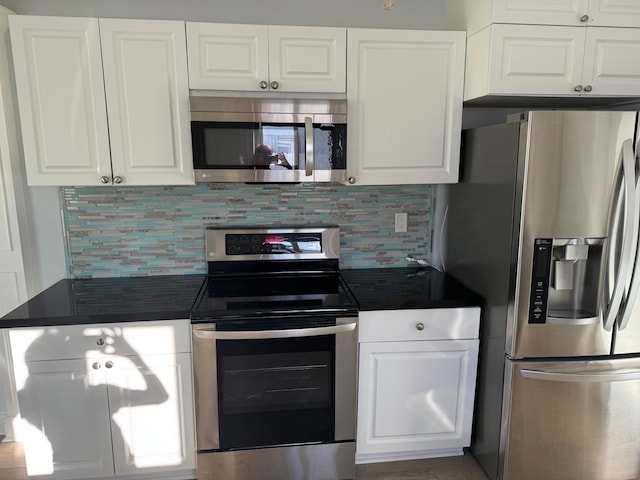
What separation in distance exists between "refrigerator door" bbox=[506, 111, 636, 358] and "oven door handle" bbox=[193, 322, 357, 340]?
78 centimetres

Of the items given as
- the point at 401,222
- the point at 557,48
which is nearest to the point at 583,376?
the point at 401,222

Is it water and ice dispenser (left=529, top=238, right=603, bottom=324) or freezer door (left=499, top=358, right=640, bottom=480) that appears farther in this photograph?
freezer door (left=499, top=358, right=640, bottom=480)

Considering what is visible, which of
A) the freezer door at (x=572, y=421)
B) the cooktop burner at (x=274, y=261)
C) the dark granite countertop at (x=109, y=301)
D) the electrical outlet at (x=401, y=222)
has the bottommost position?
the freezer door at (x=572, y=421)

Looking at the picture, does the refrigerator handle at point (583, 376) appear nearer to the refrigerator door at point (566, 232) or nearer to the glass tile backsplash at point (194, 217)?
the refrigerator door at point (566, 232)

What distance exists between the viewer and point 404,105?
2025mm

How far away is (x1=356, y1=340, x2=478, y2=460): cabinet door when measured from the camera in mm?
1945

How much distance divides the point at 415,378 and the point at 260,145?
1306 millimetres

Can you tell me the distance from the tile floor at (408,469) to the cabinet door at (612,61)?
190 cm

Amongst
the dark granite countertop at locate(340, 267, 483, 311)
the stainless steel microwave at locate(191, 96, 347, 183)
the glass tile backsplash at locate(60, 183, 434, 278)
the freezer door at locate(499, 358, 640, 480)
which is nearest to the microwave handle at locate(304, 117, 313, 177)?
the stainless steel microwave at locate(191, 96, 347, 183)

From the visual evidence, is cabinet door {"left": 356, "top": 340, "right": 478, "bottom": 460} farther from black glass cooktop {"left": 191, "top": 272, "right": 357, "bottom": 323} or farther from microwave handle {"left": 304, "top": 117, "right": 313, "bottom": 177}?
microwave handle {"left": 304, "top": 117, "right": 313, "bottom": 177}

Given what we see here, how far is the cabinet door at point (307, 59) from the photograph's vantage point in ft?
6.23

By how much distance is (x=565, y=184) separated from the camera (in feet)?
5.35

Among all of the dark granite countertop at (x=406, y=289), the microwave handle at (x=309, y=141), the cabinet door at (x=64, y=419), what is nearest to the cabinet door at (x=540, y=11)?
the microwave handle at (x=309, y=141)

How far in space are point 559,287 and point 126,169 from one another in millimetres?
1995
